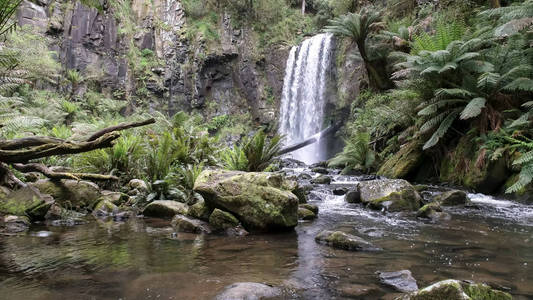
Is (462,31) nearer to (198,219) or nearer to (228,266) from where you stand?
(198,219)

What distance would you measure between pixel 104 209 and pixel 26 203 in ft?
3.30

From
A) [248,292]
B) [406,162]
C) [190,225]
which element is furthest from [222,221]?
[406,162]

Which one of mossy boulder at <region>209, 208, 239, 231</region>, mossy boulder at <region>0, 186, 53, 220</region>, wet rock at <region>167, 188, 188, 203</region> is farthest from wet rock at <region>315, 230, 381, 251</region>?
mossy boulder at <region>0, 186, 53, 220</region>

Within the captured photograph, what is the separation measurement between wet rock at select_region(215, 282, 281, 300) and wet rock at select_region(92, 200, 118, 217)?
347 cm

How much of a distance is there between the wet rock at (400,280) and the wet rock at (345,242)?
0.73 meters

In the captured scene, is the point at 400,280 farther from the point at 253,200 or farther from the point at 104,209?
the point at 104,209

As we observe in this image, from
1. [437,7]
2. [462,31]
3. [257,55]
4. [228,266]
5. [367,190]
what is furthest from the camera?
[257,55]

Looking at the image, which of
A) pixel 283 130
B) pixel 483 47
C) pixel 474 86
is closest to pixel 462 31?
pixel 483 47

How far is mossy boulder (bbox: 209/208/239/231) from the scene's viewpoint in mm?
3934

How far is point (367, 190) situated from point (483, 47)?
436 cm

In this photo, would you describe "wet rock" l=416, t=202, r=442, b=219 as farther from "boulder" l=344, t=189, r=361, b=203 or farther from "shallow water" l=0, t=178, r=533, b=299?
"boulder" l=344, t=189, r=361, b=203

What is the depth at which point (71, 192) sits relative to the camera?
16.4 feet

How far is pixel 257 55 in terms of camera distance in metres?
23.5

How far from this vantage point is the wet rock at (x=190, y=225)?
12.8 ft
